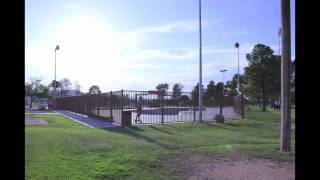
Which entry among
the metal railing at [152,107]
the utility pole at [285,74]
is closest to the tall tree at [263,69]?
the metal railing at [152,107]

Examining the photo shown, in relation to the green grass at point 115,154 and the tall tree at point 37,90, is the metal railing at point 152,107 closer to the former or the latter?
the green grass at point 115,154

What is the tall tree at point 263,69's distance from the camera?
50.8m

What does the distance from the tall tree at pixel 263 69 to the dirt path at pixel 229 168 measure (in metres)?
41.5

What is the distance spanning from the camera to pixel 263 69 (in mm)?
50938

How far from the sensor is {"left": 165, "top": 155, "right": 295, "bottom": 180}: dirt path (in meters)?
8.47

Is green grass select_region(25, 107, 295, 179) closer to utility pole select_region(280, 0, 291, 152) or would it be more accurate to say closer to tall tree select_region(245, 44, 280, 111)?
utility pole select_region(280, 0, 291, 152)

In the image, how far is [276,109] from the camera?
5850cm

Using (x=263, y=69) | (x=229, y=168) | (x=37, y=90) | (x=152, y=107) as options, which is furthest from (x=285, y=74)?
(x=37, y=90)

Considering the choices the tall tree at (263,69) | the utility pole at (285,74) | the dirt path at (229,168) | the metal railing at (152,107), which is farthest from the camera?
the tall tree at (263,69)

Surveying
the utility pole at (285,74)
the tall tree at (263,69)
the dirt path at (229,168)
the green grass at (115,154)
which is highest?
the tall tree at (263,69)

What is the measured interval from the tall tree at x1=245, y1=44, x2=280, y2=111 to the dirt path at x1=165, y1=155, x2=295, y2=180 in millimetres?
41471

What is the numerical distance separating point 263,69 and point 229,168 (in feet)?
141
